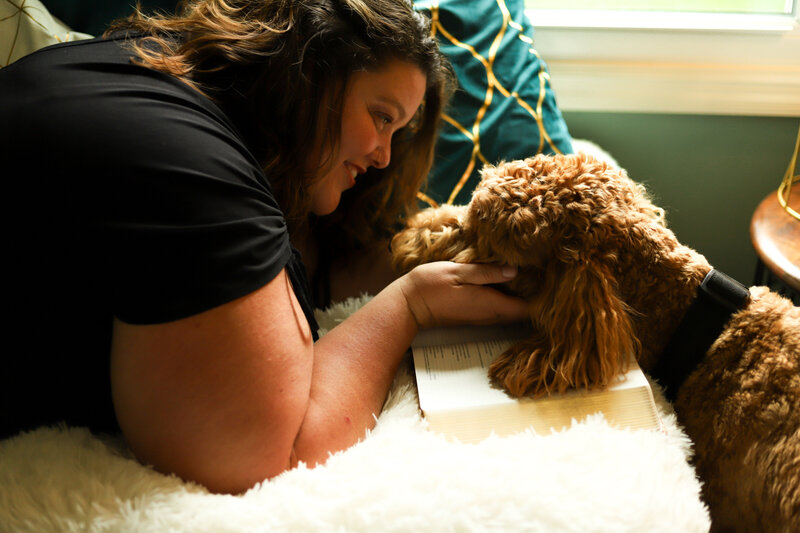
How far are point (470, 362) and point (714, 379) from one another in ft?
1.26

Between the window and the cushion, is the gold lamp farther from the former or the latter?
the cushion

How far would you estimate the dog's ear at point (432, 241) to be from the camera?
3.57 feet

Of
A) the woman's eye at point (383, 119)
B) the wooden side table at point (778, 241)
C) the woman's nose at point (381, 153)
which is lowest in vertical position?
the wooden side table at point (778, 241)

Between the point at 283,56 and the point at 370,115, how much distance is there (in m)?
0.18

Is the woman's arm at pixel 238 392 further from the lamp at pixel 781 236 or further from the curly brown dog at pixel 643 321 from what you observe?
the lamp at pixel 781 236

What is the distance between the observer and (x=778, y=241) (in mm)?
1277

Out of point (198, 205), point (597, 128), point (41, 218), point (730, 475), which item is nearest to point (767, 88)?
point (597, 128)

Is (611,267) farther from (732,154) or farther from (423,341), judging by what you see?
Result: (732,154)

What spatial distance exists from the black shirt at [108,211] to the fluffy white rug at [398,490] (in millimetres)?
147

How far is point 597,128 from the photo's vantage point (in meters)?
1.86

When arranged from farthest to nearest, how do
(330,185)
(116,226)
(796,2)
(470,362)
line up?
1. (796,2)
2. (330,185)
3. (470,362)
4. (116,226)

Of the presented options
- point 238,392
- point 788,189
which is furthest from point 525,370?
point 788,189

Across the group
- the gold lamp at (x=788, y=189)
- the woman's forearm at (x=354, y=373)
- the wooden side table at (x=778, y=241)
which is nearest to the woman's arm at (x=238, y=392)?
the woman's forearm at (x=354, y=373)

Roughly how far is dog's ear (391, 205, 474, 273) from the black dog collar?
0.36m
